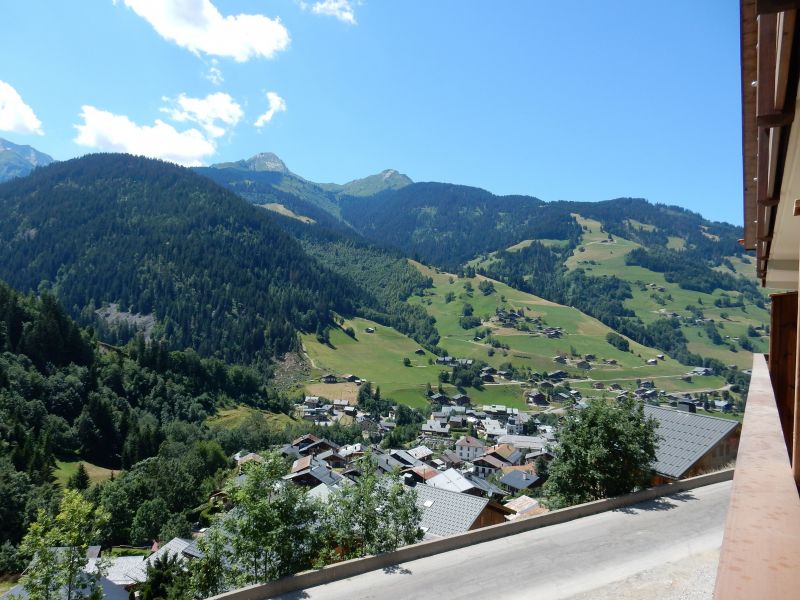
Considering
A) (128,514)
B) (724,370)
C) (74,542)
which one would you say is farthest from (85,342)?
(724,370)

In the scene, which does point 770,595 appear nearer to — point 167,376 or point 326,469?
point 326,469

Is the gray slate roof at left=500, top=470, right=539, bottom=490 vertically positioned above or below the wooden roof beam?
below

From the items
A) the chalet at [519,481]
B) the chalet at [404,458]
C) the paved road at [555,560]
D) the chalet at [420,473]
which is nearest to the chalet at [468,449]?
the chalet at [404,458]

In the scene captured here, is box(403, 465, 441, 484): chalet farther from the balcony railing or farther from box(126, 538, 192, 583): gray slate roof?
the balcony railing

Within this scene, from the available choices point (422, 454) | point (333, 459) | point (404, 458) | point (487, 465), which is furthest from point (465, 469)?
point (333, 459)

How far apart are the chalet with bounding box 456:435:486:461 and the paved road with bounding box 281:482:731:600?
8799cm

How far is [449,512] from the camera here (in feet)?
97.7

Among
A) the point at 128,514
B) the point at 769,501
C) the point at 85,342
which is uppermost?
the point at 769,501

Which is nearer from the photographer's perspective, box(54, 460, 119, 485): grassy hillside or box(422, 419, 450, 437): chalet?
box(54, 460, 119, 485): grassy hillside

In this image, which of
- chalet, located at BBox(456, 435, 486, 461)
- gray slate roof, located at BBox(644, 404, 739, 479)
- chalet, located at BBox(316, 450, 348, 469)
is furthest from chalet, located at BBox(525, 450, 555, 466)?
gray slate roof, located at BBox(644, 404, 739, 479)

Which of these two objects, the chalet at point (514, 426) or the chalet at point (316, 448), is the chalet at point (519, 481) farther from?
the chalet at point (514, 426)

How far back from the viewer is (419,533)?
16.7 metres

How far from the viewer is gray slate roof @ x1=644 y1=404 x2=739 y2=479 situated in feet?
77.8

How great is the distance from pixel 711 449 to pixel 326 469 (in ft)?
179
